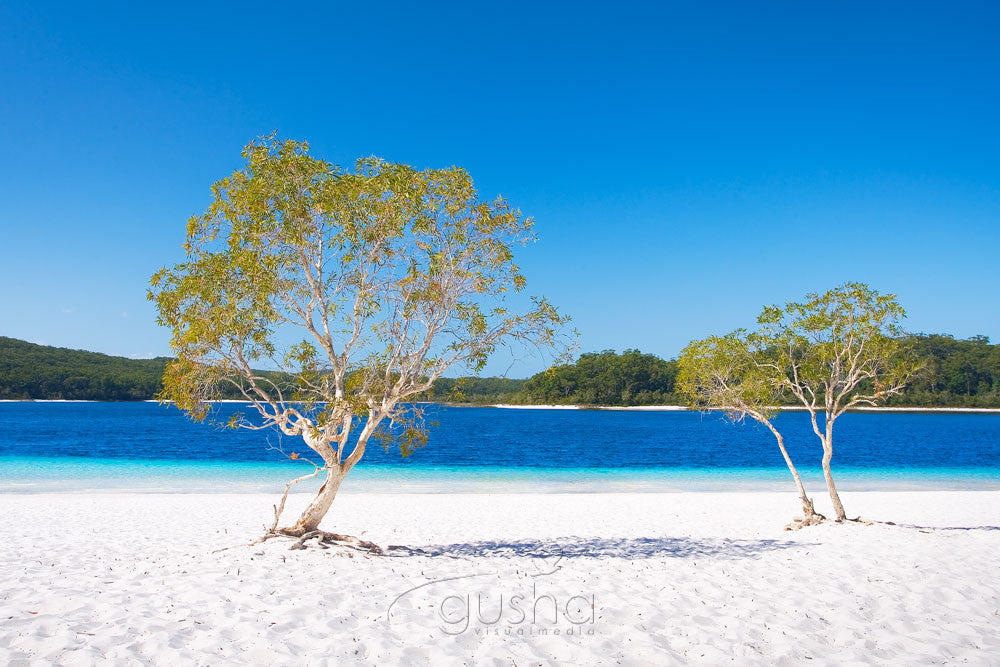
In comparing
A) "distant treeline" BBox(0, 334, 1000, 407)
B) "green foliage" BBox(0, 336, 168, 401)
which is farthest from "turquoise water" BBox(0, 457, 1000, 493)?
"green foliage" BBox(0, 336, 168, 401)

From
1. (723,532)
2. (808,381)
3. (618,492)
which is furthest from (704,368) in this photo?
(618,492)

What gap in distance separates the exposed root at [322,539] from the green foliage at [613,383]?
113084 millimetres

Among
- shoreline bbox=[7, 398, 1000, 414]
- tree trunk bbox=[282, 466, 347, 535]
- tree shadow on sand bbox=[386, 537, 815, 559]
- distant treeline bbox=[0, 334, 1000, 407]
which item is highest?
distant treeline bbox=[0, 334, 1000, 407]

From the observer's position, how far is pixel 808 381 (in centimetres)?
1316

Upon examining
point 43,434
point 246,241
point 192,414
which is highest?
point 246,241

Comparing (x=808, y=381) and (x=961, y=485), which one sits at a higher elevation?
(x=808, y=381)

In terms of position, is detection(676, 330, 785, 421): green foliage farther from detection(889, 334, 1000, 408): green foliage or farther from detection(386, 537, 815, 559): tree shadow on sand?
detection(889, 334, 1000, 408): green foliage

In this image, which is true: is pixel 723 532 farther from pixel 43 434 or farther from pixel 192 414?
pixel 43 434

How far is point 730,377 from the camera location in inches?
561

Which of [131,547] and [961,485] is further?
[961,485]

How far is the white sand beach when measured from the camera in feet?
17.1

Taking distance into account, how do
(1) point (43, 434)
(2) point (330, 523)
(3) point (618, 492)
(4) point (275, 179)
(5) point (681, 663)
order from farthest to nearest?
(1) point (43, 434) → (3) point (618, 492) → (2) point (330, 523) → (4) point (275, 179) → (5) point (681, 663)

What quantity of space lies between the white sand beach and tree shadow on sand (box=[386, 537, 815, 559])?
0.05 meters

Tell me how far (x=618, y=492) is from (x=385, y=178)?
14858 millimetres
